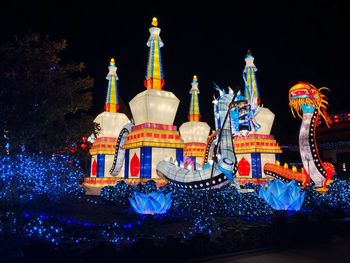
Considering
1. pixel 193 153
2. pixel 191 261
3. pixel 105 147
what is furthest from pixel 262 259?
pixel 193 153

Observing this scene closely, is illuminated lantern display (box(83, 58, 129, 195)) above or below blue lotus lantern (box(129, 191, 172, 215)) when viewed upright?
above

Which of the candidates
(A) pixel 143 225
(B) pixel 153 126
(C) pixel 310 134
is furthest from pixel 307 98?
(A) pixel 143 225

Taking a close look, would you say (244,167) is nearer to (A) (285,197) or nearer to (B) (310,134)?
(B) (310,134)

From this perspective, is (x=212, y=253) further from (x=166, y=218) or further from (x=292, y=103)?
(x=292, y=103)

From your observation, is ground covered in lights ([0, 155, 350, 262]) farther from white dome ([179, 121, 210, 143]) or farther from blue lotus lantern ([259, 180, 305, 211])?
white dome ([179, 121, 210, 143])

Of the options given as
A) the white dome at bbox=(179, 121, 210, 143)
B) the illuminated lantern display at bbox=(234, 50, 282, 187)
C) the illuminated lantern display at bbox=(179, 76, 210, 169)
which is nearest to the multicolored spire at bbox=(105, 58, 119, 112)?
the white dome at bbox=(179, 121, 210, 143)

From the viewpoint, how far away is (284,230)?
340 inches

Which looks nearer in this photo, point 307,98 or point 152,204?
point 152,204

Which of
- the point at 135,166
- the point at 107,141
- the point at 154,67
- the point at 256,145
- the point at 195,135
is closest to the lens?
the point at 135,166

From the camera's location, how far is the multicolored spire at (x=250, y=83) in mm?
26939

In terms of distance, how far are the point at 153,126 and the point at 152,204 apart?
31.7ft

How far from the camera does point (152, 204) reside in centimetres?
1062

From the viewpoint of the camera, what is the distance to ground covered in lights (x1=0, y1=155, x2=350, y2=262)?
6.17 meters

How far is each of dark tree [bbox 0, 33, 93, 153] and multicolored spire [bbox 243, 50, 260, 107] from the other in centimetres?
1938
